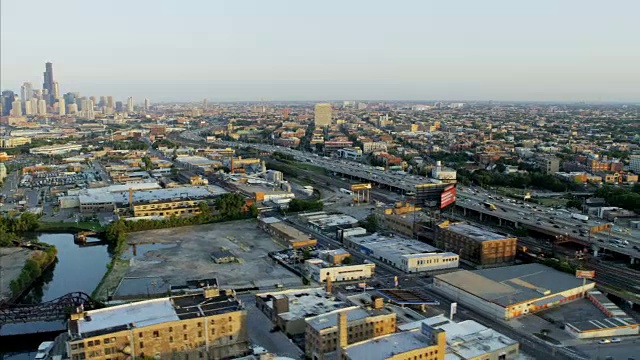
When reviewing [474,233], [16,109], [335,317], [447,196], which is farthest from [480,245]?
[16,109]

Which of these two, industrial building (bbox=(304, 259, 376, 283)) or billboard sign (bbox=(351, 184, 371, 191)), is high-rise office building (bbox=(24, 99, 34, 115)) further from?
industrial building (bbox=(304, 259, 376, 283))

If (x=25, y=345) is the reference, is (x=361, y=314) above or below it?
above

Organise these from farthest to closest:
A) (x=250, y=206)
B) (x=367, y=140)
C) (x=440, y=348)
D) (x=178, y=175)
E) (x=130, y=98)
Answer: (x=130, y=98)
(x=367, y=140)
(x=178, y=175)
(x=250, y=206)
(x=440, y=348)

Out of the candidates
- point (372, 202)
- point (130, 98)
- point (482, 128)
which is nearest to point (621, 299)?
point (372, 202)

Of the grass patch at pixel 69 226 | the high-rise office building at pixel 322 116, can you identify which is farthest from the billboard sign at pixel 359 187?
the high-rise office building at pixel 322 116

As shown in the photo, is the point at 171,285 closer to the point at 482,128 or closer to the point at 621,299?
the point at 621,299

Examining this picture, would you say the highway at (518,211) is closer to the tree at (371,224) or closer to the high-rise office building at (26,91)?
the tree at (371,224)
